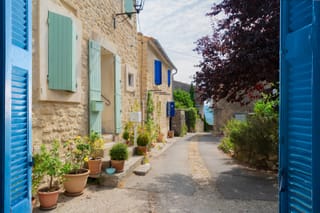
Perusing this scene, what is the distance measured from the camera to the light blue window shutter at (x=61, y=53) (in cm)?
431

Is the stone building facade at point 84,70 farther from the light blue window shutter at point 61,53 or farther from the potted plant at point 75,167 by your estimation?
the potted plant at point 75,167

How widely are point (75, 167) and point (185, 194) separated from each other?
6.75 feet

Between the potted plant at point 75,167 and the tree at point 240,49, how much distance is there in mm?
2861

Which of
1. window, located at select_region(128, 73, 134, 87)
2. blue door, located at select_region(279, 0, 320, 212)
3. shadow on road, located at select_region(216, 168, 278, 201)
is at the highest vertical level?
window, located at select_region(128, 73, 134, 87)

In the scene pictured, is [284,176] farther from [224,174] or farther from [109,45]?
[109,45]

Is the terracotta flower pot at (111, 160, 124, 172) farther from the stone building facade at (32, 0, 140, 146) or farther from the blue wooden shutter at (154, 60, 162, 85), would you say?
the blue wooden shutter at (154, 60, 162, 85)

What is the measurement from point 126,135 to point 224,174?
3.23 metres

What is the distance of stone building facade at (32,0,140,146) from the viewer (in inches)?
161

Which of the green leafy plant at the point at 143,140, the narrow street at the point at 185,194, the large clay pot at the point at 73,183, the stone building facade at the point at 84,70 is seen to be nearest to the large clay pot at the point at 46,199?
the narrow street at the point at 185,194

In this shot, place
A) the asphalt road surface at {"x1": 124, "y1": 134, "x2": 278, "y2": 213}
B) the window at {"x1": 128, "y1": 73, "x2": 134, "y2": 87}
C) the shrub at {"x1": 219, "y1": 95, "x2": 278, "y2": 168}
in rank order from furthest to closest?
the window at {"x1": 128, "y1": 73, "x2": 134, "y2": 87} < the shrub at {"x1": 219, "y1": 95, "x2": 278, "y2": 168} < the asphalt road surface at {"x1": 124, "y1": 134, "x2": 278, "y2": 213}

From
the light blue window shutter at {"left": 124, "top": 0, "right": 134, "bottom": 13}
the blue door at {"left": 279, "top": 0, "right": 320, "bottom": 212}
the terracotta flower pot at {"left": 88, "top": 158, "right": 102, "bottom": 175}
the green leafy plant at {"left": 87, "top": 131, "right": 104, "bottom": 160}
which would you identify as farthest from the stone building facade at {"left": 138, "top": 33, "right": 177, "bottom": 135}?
the blue door at {"left": 279, "top": 0, "right": 320, "bottom": 212}

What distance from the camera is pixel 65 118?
4824 millimetres

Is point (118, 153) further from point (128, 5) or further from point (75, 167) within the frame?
point (128, 5)

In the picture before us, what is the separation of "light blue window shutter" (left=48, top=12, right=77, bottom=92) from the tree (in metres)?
2.75
